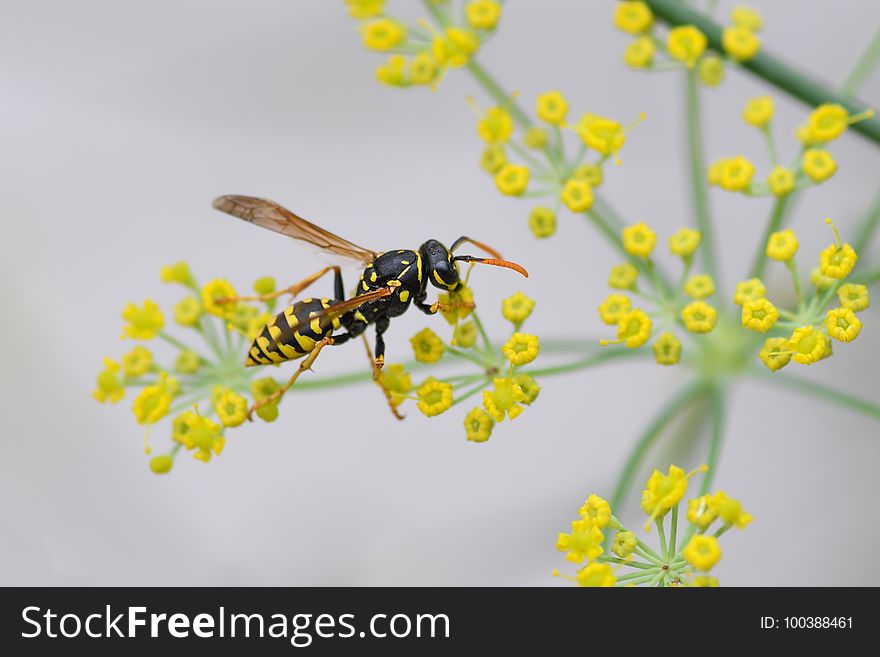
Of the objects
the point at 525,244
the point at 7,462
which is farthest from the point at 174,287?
the point at 525,244

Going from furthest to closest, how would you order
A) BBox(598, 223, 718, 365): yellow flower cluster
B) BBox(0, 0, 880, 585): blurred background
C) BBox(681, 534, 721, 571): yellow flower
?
BBox(0, 0, 880, 585): blurred background
BBox(598, 223, 718, 365): yellow flower cluster
BBox(681, 534, 721, 571): yellow flower

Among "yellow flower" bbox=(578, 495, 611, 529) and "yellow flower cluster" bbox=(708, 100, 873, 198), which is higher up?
"yellow flower cluster" bbox=(708, 100, 873, 198)

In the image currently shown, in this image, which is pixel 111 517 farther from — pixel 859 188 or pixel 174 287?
pixel 859 188

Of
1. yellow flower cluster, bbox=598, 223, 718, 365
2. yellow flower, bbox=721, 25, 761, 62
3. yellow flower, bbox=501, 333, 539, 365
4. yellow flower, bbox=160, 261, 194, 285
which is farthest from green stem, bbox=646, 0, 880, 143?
yellow flower, bbox=160, 261, 194, 285

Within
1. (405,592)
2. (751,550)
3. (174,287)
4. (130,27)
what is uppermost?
(130,27)

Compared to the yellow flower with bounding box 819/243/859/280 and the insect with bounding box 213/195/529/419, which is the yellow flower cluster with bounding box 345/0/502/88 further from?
the yellow flower with bounding box 819/243/859/280

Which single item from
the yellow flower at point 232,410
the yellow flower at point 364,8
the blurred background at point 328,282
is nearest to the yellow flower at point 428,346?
the yellow flower at point 232,410

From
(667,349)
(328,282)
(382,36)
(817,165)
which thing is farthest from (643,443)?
(328,282)
